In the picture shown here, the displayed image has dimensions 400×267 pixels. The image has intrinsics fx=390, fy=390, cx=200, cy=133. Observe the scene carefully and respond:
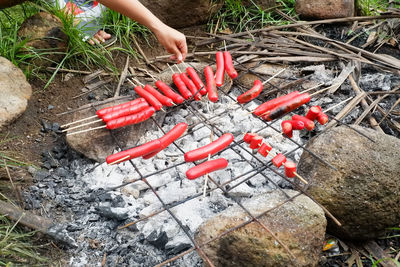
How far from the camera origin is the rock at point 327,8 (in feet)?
20.1

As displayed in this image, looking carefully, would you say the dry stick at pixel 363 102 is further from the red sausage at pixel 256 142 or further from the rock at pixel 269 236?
the rock at pixel 269 236

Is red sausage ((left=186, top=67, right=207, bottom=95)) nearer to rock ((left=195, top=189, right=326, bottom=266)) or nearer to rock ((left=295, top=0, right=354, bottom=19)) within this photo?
rock ((left=195, top=189, right=326, bottom=266))

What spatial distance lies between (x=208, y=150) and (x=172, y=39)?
1.26 meters

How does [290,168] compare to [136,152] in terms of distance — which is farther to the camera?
[136,152]

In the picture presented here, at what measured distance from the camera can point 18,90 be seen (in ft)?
14.5

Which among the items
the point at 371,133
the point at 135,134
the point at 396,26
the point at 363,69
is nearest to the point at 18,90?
the point at 135,134

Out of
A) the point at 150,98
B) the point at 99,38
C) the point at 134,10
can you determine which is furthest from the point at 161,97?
the point at 99,38

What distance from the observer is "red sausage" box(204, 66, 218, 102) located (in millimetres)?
4512

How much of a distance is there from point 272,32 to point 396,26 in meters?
1.85

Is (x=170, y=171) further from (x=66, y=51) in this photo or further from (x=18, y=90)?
(x=66, y=51)

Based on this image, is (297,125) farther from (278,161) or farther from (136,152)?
(136,152)

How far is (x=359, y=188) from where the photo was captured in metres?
3.20

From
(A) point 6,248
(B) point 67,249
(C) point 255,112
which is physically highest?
(C) point 255,112

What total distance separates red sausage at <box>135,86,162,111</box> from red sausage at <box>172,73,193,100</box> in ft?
1.18
